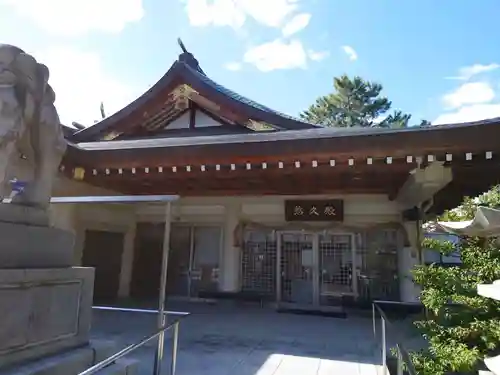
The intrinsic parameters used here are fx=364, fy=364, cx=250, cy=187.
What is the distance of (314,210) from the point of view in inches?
298

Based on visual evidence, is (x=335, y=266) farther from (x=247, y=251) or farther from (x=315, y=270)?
(x=247, y=251)

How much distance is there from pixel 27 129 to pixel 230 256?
5.72 m

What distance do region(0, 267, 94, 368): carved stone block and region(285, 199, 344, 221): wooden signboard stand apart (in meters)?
5.28

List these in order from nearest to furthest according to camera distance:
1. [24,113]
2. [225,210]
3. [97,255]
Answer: [24,113] < [97,255] < [225,210]

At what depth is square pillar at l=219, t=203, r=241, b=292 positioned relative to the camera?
25.9ft

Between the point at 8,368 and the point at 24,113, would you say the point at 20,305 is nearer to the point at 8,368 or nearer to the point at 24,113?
the point at 8,368

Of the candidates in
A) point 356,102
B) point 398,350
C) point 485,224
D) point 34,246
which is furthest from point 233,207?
point 356,102

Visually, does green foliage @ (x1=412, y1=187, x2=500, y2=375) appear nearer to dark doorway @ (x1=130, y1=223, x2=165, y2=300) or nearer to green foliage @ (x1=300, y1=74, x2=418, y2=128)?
dark doorway @ (x1=130, y1=223, x2=165, y2=300)

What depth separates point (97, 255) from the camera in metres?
7.74

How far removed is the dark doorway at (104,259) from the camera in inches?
297

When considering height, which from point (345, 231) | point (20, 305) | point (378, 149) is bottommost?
point (20, 305)

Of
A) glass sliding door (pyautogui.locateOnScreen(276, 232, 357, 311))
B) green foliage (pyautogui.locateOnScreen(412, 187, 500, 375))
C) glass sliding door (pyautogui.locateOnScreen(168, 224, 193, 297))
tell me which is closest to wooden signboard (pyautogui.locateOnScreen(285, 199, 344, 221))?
glass sliding door (pyautogui.locateOnScreen(276, 232, 357, 311))

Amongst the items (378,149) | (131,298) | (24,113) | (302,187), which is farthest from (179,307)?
(24,113)

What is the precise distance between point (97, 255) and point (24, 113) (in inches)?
225
